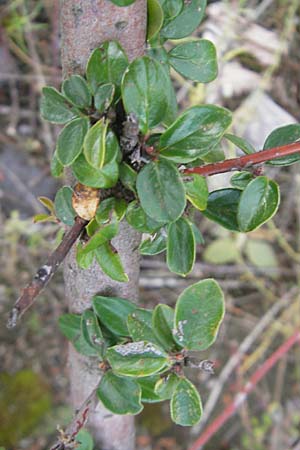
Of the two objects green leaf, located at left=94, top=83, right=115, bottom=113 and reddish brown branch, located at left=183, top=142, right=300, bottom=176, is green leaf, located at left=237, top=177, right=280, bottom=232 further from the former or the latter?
green leaf, located at left=94, top=83, right=115, bottom=113

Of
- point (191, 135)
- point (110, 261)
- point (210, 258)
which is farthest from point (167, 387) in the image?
point (210, 258)

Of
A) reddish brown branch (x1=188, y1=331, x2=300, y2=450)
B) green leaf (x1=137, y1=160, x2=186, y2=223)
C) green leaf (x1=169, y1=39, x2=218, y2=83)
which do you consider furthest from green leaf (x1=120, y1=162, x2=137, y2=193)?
reddish brown branch (x1=188, y1=331, x2=300, y2=450)

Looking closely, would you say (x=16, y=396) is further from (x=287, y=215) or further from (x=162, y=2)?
(x=162, y=2)

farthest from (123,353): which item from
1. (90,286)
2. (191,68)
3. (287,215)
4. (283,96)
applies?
(283,96)

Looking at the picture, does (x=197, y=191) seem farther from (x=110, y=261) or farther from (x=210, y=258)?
(x=210, y=258)

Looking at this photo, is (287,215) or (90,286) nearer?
(90,286)
